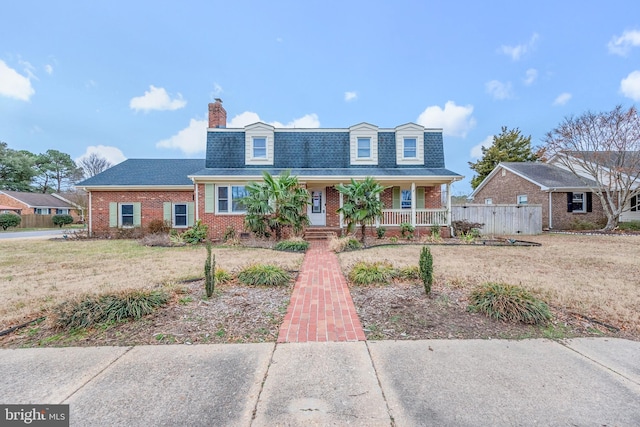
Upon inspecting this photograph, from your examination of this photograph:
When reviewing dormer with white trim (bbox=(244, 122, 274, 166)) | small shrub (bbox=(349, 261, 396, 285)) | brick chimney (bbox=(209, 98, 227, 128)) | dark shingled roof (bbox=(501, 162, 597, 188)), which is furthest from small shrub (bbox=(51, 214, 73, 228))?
dark shingled roof (bbox=(501, 162, 597, 188))

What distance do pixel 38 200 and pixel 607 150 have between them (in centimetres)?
5866

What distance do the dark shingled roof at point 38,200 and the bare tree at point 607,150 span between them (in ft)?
180

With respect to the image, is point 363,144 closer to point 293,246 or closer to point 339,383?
point 293,246

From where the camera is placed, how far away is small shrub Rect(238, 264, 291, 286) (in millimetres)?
5367

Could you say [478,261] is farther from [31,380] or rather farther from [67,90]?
[67,90]

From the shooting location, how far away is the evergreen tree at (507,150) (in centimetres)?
2930

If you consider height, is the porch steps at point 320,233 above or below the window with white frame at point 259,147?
below

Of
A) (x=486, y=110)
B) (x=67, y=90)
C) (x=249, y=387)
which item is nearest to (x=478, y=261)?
(x=249, y=387)

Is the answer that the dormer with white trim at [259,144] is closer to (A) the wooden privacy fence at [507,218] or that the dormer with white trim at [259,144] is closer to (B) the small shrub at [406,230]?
(B) the small shrub at [406,230]

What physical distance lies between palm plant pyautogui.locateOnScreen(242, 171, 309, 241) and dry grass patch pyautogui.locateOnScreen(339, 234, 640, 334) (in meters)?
3.30

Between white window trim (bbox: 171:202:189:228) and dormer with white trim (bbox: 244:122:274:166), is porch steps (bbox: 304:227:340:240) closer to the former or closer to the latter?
dormer with white trim (bbox: 244:122:274:166)

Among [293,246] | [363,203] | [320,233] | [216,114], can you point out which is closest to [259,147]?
[216,114]

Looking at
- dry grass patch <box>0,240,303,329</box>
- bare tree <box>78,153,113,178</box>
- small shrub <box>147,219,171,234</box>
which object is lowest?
dry grass patch <box>0,240,303,329</box>

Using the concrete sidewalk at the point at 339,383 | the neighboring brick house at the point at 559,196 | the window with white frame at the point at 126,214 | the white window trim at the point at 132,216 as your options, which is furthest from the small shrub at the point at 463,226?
the window with white frame at the point at 126,214
